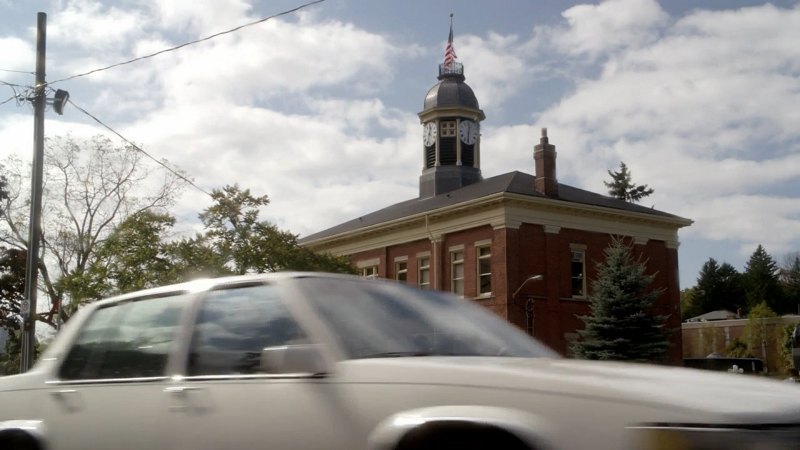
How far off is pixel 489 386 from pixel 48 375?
3254 millimetres

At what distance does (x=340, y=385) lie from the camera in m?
4.05

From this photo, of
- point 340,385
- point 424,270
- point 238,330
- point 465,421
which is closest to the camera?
point 465,421

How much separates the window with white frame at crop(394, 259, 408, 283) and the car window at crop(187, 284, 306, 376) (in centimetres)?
4377

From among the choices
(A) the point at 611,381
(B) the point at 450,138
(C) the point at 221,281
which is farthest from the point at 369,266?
Result: (A) the point at 611,381

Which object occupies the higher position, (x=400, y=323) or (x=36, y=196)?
(x=36, y=196)

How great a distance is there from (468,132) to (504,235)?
37.6 feet

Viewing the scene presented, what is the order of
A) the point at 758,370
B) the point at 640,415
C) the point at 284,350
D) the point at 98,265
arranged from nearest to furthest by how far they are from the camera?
the point at 640,415, the point at 284,350, the point at 98,265, the point at 758,370

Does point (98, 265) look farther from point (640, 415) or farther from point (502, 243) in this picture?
point (640, 415)

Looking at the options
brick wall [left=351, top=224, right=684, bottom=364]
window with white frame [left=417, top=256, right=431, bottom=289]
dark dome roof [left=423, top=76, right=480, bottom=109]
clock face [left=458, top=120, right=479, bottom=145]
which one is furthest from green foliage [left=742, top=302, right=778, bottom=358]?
window with white frame [left=417, top=256, right=431, bottom=289]

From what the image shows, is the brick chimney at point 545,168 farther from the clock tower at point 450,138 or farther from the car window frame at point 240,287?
the car window frame at point 240,287

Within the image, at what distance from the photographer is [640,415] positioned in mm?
3211

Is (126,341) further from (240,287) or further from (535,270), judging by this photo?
(535,270)

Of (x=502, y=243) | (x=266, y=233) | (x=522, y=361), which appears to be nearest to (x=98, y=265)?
(x=266, y=233)

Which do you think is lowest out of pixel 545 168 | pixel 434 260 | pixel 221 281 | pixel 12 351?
pixel 12 351
